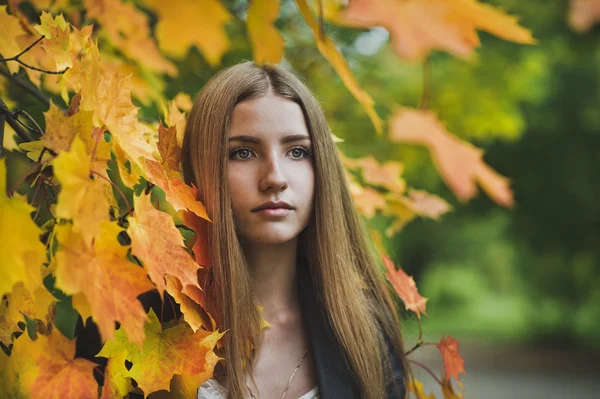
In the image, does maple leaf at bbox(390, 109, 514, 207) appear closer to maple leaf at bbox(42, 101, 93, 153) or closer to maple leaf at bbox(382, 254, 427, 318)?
maple leaf at bbox(382, 254, 427, 318)

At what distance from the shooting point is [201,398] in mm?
1377

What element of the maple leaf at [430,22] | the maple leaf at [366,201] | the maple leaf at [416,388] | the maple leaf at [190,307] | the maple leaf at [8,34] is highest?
the maple leaf at [8,34]

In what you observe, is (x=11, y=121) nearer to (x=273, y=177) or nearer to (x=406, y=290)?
(x=273, y=177)

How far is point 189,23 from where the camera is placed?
1.12 metres

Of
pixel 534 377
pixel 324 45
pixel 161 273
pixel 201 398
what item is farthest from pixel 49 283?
pixel 534 377

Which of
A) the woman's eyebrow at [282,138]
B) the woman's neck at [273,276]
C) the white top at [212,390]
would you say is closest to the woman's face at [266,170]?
the woman's eyebrow at [282,138]

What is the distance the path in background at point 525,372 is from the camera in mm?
8320

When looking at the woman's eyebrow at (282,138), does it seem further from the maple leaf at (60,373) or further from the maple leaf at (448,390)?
the maple leaf at (448,390)

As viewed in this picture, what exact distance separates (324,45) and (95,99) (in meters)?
0.40

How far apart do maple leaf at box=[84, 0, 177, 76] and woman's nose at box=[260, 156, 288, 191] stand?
0.58 metres

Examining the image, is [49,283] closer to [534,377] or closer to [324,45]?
[324,45]

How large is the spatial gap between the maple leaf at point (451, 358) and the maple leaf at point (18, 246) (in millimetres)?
978

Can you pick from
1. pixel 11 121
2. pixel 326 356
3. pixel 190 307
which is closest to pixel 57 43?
pixel 11 121

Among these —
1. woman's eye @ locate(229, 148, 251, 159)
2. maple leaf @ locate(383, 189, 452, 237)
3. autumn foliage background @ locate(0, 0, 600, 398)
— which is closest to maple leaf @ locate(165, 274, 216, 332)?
autumn foliage background @ locate(0, 0, 600, 398)
